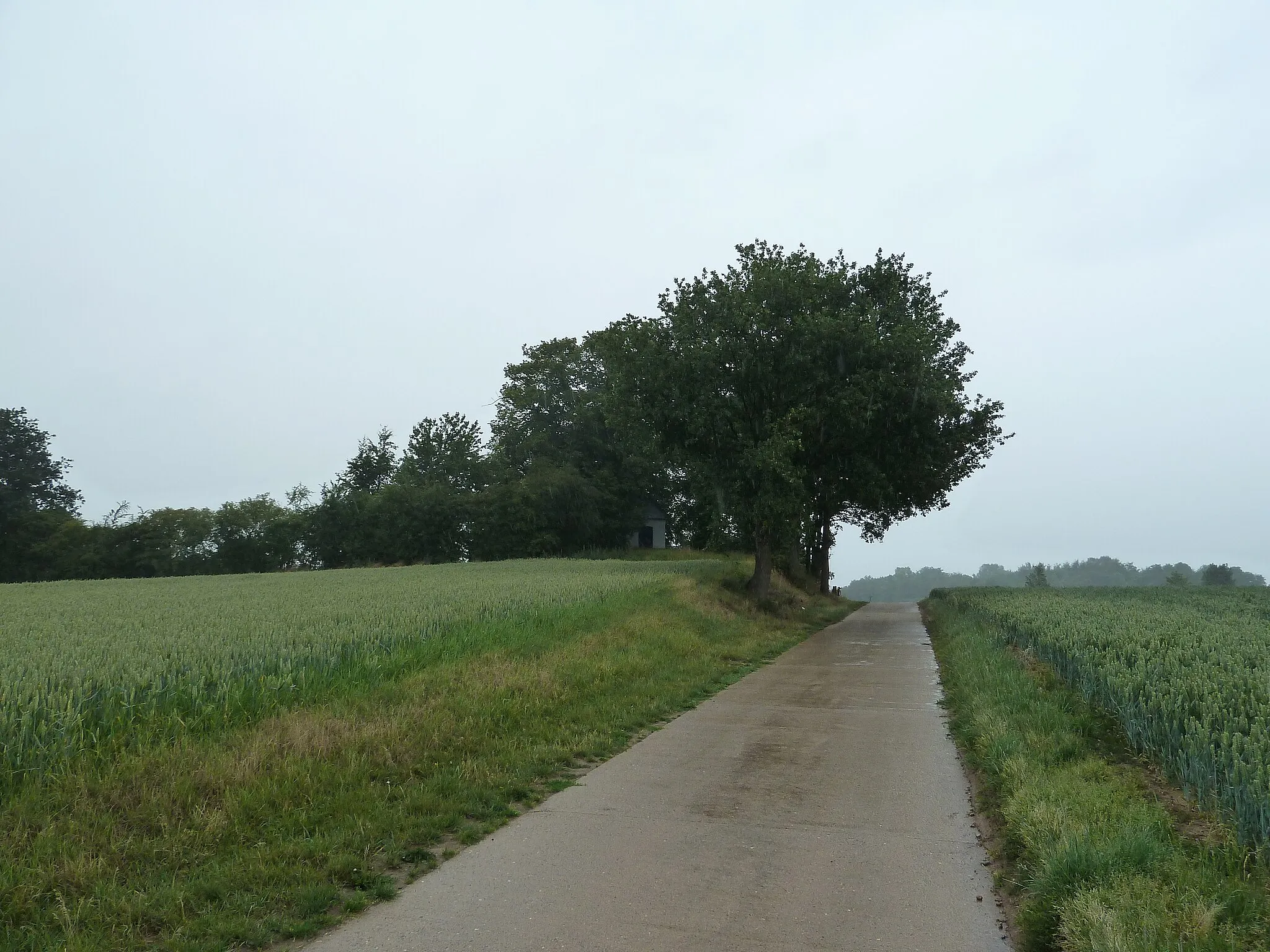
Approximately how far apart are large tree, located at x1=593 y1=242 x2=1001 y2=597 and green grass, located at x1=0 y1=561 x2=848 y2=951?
11488 millimetres

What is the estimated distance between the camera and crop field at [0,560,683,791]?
6895mm

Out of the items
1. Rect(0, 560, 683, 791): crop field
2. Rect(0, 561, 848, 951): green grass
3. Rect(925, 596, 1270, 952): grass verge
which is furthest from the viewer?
Rect(0, 560, 683, 791): crop field

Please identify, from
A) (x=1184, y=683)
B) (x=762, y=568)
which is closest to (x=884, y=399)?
(x=762, y=568)

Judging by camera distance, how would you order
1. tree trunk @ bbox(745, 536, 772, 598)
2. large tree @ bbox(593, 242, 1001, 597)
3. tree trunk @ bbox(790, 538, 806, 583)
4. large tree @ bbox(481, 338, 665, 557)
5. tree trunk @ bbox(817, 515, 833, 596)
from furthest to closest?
large tree @ bbox(481, 338, 665, 557) → tree trunk @ bbox(817, 515, 833, 596) → tree trunk @ bbox(790, 538, 806, 583) → tree trunk @ bbox(745, 536, 772, 598) → large tree @ bbox(593, 242, 1001, 597)

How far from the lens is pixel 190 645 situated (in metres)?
10.4

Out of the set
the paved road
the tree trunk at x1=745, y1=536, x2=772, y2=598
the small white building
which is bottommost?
the paved road

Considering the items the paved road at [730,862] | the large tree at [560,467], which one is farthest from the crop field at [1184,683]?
the large tree at [560,467]

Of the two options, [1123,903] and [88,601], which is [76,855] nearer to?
[1123,903]

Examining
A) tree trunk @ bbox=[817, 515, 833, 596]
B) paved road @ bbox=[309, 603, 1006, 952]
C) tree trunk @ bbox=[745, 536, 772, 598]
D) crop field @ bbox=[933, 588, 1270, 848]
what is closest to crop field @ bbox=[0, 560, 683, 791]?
paved road @ bbox=[309, 603, 1006, 952]

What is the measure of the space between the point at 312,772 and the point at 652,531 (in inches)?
2420

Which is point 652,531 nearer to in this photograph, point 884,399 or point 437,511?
point 437,511

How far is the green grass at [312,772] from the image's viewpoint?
16.1 ft

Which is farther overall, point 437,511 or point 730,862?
point 437,511

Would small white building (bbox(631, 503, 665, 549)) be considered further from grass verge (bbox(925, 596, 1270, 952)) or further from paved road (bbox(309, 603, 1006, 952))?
grass verge (bbox(925, 596, 1270, 952))
